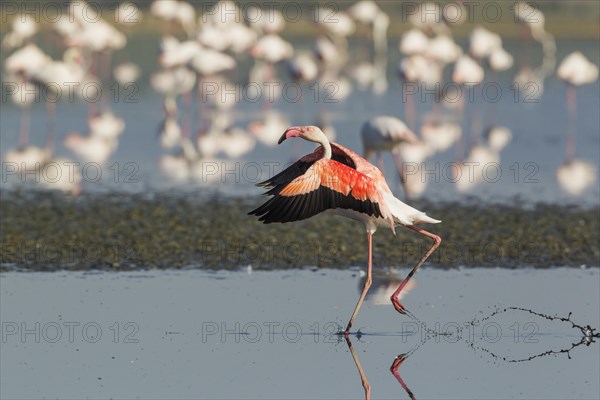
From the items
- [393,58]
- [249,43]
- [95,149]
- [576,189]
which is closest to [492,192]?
[576,189]

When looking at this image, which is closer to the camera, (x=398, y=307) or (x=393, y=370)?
(x=393, y=370)

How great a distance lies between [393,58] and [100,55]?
6208mm

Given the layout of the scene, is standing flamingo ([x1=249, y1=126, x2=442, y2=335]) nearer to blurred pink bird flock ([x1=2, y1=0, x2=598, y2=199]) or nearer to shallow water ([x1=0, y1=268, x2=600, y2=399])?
shallow water ([x1=0, y1=268, x2=600, y2=399])

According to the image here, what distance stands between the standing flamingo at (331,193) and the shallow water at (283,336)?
439 millimetres

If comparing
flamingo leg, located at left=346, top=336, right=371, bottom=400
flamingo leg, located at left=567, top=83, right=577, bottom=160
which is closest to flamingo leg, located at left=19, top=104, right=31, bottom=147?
flamingo leg, located at left=567, top=83, right=577, bottom=160

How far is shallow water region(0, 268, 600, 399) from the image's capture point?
6.28 meters

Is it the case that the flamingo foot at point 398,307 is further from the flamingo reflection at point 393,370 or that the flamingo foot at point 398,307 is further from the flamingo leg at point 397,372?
the flamingo leg at point 397,372

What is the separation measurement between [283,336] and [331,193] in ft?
2.73

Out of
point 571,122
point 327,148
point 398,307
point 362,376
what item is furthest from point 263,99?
point 362,376

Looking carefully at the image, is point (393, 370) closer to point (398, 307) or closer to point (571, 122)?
point (398, 307)

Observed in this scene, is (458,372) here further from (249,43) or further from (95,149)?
(249,43)

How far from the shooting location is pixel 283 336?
724cm

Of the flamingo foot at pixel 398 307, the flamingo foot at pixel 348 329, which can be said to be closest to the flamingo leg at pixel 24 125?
the flamingo foot at pixel 398 307

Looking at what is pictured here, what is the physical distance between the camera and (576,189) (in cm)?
1261
